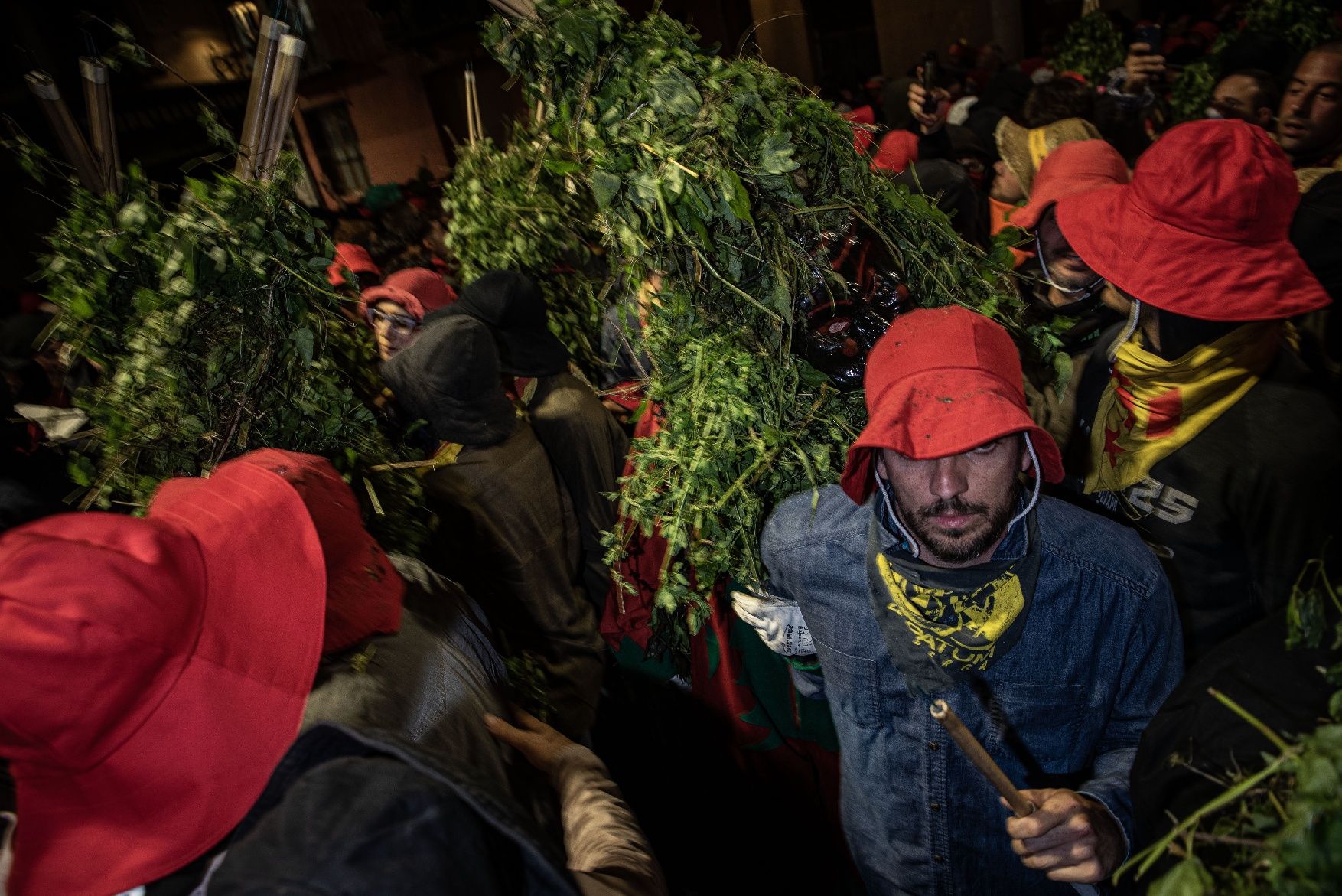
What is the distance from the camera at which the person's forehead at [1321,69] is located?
12.1 ft

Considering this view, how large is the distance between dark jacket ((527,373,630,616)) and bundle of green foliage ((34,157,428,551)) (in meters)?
A: 1.37

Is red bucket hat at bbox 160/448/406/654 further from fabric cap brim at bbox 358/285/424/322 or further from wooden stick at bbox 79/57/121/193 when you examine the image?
fabric cap brim at bbox 358/285/424/322

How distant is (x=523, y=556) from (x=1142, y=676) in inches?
108

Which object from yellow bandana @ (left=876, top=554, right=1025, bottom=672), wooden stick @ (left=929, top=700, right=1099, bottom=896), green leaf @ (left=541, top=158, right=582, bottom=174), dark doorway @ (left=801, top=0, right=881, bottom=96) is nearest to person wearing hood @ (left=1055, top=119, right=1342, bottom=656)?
yellow bandana @ (left=876, top=554, right=1025, bottom=672)

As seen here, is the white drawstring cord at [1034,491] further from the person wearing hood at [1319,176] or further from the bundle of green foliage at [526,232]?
the bundle of green foliage at [526,232]

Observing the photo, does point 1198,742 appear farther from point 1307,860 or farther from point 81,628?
point 81,628

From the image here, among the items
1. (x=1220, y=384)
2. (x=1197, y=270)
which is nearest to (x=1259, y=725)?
(x=1220, y=384)

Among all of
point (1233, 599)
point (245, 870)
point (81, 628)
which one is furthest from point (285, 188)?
point (1233, 599)

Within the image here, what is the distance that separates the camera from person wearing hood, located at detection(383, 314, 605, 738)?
3338mm

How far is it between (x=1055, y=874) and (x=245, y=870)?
5.51ft

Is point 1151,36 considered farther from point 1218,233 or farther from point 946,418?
point 946,418

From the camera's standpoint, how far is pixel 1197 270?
2.06 metres

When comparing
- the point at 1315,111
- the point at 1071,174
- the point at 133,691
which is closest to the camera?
the point at 133,691

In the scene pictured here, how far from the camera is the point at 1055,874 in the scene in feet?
5.24
